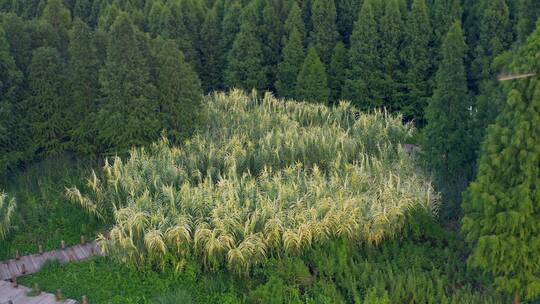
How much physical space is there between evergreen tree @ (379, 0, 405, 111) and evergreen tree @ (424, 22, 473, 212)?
773 centimetres

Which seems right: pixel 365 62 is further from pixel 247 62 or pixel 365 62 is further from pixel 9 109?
pixel 9 109

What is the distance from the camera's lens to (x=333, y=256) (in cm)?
1012

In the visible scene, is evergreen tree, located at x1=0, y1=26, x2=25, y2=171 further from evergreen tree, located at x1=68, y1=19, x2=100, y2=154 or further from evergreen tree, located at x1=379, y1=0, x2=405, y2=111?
evergreen tree, located at x1=379, y1=0, x2=405, y2=111

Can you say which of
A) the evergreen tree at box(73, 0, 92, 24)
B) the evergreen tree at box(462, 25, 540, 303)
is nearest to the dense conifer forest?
the evergreen tree at box(462, 25, 540, 303)

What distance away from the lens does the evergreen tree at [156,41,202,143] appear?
14.8m

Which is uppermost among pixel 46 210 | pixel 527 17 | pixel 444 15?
pixel 527 17

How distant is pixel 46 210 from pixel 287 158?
222 inches

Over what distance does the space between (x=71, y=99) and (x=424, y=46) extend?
469 inches

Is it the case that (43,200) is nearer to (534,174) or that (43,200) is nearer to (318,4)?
(534,174)

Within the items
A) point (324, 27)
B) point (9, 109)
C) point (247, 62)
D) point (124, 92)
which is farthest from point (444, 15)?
point (9, 109)

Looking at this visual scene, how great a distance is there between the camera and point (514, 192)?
8078mm

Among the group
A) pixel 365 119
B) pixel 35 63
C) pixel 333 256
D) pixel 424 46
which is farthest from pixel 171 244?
pixel 424 46

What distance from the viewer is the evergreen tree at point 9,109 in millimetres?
13672

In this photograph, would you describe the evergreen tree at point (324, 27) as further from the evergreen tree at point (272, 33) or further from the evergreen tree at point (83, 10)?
the evergreen tree at point (83, 10)
